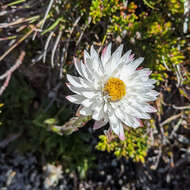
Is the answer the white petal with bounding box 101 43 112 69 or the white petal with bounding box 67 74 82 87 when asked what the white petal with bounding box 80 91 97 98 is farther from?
the white petal with bounding box 101 43 112 69

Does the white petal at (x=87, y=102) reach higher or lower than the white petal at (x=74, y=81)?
lower

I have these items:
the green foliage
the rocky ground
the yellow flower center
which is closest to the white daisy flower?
the yellow flower center

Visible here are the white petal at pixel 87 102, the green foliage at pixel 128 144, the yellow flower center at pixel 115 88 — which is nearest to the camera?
the white petal at pixel 87 102

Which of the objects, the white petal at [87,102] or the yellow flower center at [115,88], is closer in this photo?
the white petal at [87,102]

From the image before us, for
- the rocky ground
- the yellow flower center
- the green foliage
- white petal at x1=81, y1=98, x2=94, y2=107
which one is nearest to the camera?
white petal at x1=81, y1=98, x2=94, y2=107

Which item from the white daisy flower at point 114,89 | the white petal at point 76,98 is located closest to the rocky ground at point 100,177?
the white daisy flower at point 114,89

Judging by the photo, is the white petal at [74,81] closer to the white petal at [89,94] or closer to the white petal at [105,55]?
the white petal at [89,94]

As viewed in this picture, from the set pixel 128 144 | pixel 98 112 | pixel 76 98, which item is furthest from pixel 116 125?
pixel 128 144
